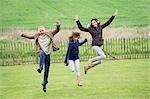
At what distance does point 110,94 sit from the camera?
12820 millimetres

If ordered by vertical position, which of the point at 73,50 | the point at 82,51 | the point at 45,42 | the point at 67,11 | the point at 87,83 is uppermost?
the point at 67,11

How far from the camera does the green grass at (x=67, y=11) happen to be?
1455cm

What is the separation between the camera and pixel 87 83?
45.8 feet

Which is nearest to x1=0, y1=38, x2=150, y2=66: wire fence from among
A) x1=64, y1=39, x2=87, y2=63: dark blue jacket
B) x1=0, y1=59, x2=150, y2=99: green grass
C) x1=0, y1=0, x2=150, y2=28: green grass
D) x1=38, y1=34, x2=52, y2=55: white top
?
x1=0, y1=59, x2=150, y2=99: green grass

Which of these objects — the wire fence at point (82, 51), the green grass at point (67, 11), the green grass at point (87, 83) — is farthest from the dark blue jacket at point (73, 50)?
the wire fence at point (82, 51)

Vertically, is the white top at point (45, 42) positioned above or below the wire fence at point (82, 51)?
above

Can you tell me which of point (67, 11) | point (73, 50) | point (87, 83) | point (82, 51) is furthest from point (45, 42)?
point (67, 11)

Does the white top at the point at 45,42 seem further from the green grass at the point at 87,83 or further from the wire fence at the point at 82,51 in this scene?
the wire fence at the point at 82,51

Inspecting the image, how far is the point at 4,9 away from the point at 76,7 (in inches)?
98.9

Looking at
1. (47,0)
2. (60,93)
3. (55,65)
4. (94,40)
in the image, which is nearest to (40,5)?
Answer: (47,0)

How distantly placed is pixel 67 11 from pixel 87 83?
3290 millimetres

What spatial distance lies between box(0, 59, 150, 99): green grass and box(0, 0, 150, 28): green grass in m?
1.30

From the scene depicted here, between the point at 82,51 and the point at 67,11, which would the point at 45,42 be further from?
the point at 67,11

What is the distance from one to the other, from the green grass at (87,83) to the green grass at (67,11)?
4.25 ft
